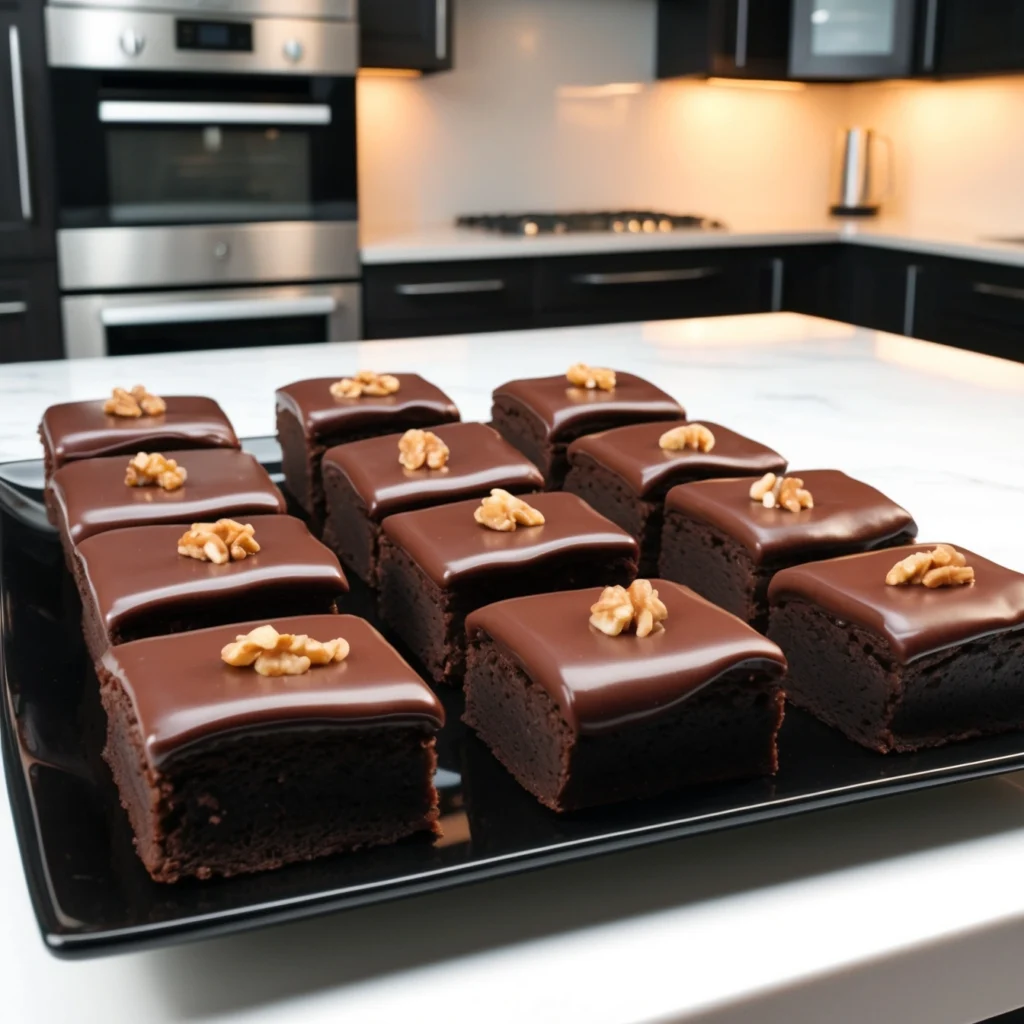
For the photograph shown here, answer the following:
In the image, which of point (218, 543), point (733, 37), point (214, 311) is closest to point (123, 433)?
point (218, 543)

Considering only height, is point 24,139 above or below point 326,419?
above

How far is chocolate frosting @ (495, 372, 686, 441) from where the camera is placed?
161 cm

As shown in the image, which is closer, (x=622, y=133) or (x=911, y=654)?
(x=911, y=654)

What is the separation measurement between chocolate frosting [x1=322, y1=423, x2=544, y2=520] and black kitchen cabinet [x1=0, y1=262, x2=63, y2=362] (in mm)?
2424

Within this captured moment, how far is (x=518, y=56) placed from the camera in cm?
466

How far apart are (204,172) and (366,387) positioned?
7.60 feet

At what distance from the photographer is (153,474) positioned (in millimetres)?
1268

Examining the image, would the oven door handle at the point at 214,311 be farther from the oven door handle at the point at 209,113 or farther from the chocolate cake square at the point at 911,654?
the chocolate cake square at the point at 911,654

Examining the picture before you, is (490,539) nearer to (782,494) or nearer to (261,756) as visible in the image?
(782,494)

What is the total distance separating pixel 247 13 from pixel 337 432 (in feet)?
7.98

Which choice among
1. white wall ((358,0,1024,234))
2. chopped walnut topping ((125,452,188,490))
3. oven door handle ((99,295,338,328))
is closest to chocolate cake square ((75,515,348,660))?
chopped walnut topping ((125,452,188,490))

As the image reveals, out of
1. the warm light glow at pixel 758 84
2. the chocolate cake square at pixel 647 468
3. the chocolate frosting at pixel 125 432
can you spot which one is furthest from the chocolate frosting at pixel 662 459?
the warm light glow at pixel 758 84

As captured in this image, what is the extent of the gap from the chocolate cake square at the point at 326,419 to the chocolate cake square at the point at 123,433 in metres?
0.11

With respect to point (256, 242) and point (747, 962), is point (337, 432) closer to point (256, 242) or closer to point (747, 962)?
point (747, 962)
